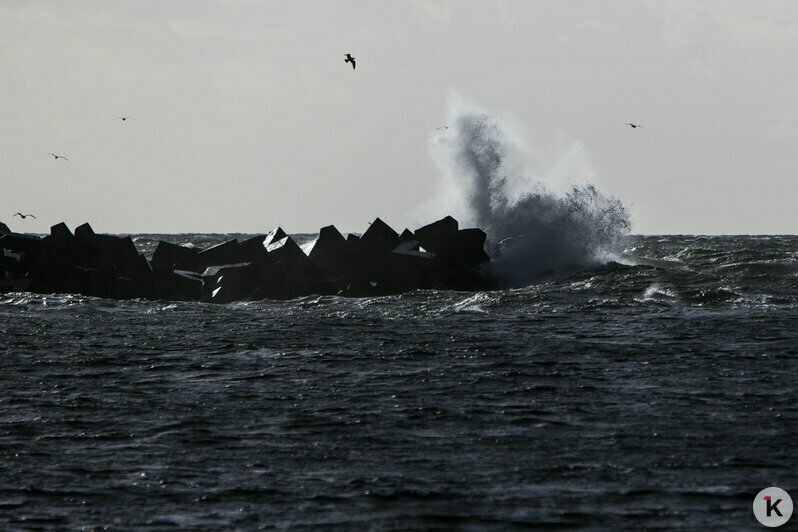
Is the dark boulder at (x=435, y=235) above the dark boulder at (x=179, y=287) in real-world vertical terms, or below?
above

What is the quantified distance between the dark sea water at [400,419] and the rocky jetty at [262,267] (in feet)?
20.6

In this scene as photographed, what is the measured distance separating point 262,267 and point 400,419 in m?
23.6

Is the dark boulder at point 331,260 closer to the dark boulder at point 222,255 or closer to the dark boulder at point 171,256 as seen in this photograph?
the dark boulder at point 222,255

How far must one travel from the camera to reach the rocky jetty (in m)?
41.0

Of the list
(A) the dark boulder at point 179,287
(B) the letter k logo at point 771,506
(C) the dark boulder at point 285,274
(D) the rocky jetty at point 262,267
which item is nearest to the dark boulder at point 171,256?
(D) the rocky jetty at point 262,267

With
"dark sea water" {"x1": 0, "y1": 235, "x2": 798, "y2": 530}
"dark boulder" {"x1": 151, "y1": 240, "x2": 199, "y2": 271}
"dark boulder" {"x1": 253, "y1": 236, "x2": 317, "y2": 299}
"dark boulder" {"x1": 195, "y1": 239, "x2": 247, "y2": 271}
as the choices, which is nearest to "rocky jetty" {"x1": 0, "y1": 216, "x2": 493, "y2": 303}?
"dark boulder" {"x1": 253, "y1": 236, "x2": 317, "y2": 299}

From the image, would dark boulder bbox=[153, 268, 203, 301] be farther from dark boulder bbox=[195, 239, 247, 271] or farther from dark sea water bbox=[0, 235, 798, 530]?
dark sea water bbox=[0, 235, 798, 530]

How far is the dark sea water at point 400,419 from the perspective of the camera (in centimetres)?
1341

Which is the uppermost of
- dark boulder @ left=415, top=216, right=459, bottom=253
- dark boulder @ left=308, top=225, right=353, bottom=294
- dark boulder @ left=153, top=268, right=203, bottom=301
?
dark boulder @ left=415, top=216, right=459, bottom=253

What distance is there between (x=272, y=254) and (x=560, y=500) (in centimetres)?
2870

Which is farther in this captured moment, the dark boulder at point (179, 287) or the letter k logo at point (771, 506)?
the dark boulder at point (179, 287)

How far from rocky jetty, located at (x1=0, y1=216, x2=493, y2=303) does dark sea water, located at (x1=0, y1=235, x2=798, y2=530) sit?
20.6 ft

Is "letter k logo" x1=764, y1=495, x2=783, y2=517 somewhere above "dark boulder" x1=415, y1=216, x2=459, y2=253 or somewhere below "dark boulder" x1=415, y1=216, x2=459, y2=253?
below

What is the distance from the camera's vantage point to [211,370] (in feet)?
79.0
